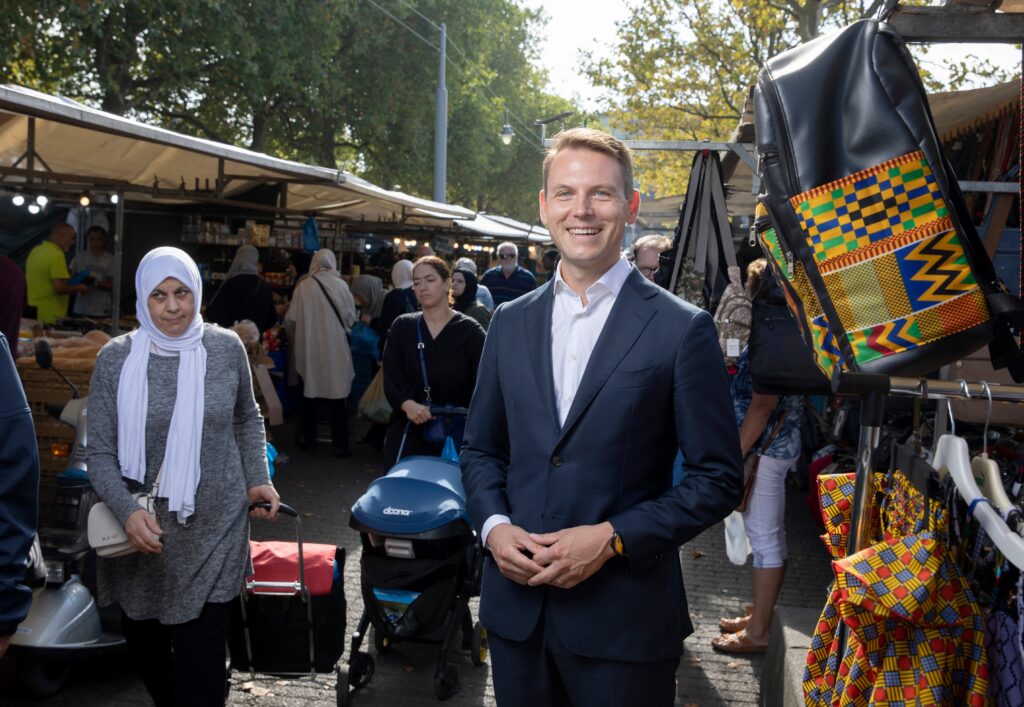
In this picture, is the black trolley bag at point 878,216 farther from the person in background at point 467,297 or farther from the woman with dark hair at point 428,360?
the person in background at point 467,297

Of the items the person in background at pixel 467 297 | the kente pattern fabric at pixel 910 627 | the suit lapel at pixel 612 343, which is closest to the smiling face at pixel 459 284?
the person in background at pixel 467 297

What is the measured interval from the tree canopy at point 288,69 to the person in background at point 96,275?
728 centimetres

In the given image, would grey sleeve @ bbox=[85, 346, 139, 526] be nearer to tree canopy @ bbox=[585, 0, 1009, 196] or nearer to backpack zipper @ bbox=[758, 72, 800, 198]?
backpack zipper @ bbox=[758, 72, 800, 198]

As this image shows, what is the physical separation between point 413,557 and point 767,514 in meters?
1.82

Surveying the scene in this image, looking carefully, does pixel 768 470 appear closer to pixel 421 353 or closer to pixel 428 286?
pixel 421 353

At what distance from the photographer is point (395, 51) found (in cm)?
2967

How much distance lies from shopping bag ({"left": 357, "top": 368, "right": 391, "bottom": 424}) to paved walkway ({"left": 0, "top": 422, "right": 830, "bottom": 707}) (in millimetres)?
904

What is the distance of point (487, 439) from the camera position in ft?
8.80

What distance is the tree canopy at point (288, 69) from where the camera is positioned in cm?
1950

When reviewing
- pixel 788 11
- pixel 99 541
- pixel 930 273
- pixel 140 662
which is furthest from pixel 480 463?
pixel 788 11

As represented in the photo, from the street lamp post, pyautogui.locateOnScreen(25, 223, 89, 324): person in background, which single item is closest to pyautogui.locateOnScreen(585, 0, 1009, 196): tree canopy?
the street lamp post

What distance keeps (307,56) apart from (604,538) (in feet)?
76.5

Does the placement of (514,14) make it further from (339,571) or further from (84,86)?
(339,571)

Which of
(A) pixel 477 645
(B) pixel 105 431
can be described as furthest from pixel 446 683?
(B) pixel 105 431
